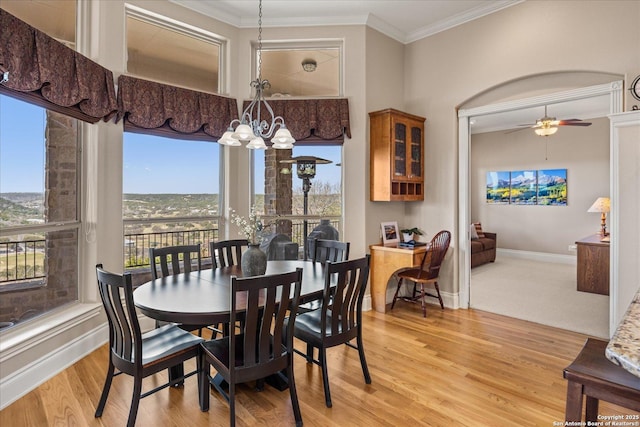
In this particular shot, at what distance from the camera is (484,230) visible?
880 cm

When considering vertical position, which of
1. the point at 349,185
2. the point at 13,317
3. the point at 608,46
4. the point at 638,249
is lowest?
the point at 13,317

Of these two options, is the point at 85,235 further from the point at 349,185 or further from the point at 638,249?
the point at 638,249

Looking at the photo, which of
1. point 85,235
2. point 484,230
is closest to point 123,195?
point 85,235

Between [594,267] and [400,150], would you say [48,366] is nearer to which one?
[400,150]

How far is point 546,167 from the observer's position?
7.71 metres

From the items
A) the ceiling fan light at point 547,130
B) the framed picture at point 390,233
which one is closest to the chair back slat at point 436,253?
the framed picture at point 390,233

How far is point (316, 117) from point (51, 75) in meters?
2.56

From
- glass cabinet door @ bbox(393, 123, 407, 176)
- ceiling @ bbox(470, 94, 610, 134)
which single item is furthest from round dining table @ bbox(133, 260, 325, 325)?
ceiling @ bbox(470, 94, 610, 134)

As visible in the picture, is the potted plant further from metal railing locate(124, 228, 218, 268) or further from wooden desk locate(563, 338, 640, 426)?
wooden desk locate(563, 338, 640, 426)

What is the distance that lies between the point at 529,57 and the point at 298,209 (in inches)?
121

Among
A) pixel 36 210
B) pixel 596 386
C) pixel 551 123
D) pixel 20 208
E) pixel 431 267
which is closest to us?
pixel 596 386

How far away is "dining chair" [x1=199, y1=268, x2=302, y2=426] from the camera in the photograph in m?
1.92

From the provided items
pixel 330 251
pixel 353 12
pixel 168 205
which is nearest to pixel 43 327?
pixel 168 205

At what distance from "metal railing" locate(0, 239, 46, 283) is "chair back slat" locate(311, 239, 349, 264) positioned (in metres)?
2.32
